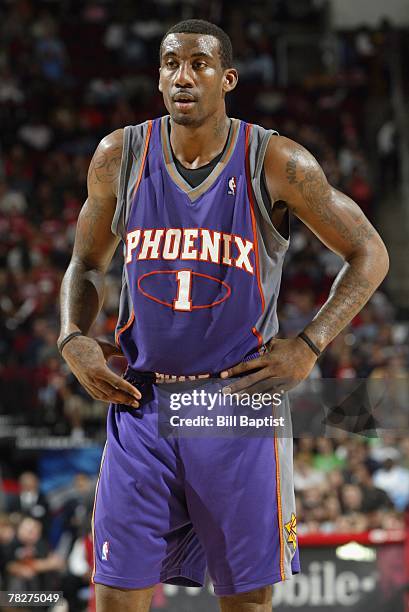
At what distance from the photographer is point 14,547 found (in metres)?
7.41

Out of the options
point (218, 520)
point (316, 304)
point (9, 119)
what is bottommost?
point (218, 520)

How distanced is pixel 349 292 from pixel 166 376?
24.6 inches

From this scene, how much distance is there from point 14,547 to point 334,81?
10197 millimetres

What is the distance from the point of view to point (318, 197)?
2.96 meters

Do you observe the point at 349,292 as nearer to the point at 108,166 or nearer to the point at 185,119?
the point at 185,119

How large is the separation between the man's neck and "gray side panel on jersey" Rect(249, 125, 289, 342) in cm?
11

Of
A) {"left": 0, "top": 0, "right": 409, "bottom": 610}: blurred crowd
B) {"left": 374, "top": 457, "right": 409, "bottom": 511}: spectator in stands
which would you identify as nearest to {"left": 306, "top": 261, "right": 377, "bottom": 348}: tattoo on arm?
{"left": 0, "top": 0, "right": 409, "bottom": 610}: blurred crowd

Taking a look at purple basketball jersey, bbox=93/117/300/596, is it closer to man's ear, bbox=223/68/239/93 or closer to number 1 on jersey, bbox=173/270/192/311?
number 1 on jersey, bbox=173/270/192/311

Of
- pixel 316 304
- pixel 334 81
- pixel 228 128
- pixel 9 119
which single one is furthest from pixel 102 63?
pixel 228 128

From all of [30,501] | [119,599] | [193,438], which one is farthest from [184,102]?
[30,501]

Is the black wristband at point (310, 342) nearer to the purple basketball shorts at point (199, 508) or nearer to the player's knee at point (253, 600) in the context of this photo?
the purple basketball shorts at point (199, 508)

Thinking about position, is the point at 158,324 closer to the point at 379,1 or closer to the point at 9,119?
the point at 9,119

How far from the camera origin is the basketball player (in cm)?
285

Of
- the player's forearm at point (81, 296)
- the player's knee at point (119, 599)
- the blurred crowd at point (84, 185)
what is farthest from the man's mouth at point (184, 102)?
the blurred crowd at point (84, 185)
